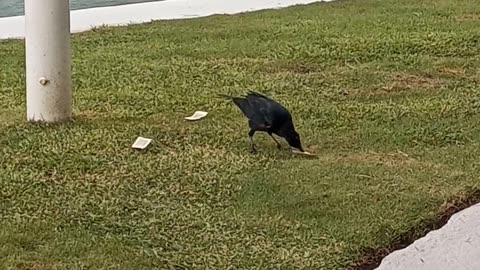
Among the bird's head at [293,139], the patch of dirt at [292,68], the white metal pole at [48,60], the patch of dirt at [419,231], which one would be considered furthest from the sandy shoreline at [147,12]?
the patch of dirt at [419,231]

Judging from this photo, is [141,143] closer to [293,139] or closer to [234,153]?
[234,153]

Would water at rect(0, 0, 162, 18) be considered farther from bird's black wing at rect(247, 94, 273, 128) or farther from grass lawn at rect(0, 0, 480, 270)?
bird's black wing at rect(247, 94, 273, 128)

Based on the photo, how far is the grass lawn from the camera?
11.6ft

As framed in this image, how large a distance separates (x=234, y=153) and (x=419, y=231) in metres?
1.08

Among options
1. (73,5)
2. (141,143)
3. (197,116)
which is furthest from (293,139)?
(73,5)

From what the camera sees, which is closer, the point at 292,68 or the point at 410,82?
the point at 410,82

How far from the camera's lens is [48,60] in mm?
4832

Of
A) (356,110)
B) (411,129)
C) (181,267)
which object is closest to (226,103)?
(356,110)

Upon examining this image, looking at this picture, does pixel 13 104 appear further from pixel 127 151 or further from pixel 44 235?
pixel 44 235

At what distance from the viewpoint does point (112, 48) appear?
679cm

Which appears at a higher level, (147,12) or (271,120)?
(271,120)

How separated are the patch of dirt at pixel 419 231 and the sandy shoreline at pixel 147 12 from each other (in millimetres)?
4277

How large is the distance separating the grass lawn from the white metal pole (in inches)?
4.1

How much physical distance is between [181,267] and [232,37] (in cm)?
407
